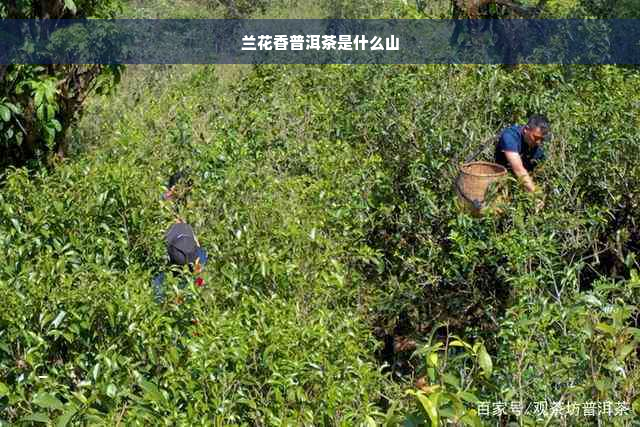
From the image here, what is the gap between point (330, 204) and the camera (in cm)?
394

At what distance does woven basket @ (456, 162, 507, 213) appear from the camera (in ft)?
13.9

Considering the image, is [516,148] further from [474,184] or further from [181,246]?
[181,246]

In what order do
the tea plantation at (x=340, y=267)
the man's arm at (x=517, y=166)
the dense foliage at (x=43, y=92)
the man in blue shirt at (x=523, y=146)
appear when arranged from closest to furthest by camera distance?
the tea plantation at (x=340, y=267), the man's arm at (x=517, y=166), the man in blue shirt at (x=523, y=146), the dense foliage at (x=43, y=92)

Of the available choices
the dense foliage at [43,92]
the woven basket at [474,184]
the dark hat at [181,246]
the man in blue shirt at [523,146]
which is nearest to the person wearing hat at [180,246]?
the dark hat at [181,246]

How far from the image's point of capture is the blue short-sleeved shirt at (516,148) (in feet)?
15.4

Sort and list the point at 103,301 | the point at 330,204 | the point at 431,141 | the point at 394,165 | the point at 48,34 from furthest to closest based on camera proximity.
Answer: the point at 48,34 < the point at 394,165 < the point at 431,141 < the point at 330,204 < the point at 103,301

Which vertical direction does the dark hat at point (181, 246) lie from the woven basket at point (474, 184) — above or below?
below

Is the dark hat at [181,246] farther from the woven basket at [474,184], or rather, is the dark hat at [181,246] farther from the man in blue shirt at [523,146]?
the man in blue shirt at [523,146]

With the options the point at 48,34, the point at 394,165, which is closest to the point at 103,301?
the point at 394,165

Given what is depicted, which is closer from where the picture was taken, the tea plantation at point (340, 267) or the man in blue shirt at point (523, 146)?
the tea plantation at point (340, 267)

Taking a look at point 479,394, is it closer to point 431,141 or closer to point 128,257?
point 128,257

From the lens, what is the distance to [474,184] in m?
4.31

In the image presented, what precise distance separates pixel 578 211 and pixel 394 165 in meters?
1.40

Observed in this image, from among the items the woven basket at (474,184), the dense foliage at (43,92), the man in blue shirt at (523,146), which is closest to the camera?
the woven basket at (474,184)
